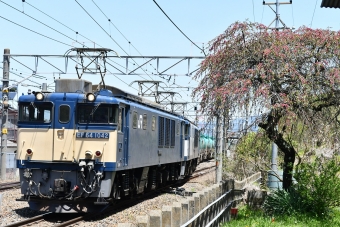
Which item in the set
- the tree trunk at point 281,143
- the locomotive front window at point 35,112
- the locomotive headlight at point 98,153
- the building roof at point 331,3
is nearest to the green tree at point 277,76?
the tree trunk at point 281,143

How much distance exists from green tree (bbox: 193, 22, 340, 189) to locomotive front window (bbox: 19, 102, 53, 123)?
367 centimetres

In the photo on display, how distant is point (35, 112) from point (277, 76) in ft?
19.1

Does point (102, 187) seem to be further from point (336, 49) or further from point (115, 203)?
point (336, 49)

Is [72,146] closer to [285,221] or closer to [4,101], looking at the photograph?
[285,221]

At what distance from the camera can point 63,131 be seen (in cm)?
1341

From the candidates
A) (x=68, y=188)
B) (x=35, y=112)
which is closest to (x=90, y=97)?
(x=35, y=112)

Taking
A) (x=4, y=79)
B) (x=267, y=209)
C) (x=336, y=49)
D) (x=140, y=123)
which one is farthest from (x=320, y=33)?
(x=4, y=79)

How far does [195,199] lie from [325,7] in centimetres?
537

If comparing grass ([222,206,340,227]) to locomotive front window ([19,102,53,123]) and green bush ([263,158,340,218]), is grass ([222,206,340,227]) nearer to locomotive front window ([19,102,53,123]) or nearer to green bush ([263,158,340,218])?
green bush ([263,158,340,218])

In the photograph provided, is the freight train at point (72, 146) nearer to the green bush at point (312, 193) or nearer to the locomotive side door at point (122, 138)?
the locomotive side door at point (122, 138)

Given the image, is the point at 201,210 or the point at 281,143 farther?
the point at 281,143

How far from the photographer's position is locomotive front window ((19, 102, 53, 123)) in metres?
13.7

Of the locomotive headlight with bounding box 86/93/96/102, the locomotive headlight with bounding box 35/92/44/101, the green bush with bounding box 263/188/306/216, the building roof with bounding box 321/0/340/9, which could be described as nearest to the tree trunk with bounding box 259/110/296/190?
the green bush with bounding box 263/188/306/216

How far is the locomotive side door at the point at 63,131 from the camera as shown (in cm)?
1322
